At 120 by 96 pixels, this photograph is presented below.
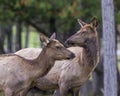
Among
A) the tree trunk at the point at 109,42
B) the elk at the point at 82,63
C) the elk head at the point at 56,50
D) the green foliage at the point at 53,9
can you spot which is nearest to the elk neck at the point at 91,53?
the elk at the point at 82,63

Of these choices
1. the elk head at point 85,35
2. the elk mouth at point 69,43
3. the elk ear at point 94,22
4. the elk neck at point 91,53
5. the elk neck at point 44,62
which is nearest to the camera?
the elk neck at point 44,62

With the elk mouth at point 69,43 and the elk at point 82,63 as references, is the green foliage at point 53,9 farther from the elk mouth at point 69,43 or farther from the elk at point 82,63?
the elk mouth at point 69,43

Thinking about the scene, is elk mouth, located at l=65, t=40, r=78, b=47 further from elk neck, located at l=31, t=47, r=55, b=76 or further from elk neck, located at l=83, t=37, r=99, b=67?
elk neck, located at l=31, t=47, r=55, b=76

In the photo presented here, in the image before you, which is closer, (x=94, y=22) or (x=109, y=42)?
(x=109, y=42)

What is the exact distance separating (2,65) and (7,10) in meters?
11.9

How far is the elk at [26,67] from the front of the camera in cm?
1202

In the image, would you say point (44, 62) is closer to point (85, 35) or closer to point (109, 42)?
point (109, 42)

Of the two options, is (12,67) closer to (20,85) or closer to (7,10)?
(20,85)

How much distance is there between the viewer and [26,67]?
487 inches

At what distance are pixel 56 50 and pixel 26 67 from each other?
2.50 feet

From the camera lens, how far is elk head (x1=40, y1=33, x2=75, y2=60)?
11969 millimetres

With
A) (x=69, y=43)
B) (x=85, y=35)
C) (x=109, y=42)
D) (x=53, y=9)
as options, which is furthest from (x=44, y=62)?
(x=53, y=9)

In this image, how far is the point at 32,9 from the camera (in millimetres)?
24406

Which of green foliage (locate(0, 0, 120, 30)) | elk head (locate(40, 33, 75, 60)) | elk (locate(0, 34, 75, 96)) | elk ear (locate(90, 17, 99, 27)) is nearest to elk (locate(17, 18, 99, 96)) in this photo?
elk ear (locate(90, 17, 99, 27))
